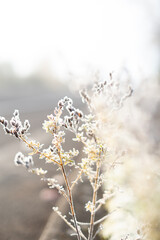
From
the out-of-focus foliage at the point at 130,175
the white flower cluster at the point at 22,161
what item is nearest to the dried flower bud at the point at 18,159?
the white flower cluster at the point at 22,161

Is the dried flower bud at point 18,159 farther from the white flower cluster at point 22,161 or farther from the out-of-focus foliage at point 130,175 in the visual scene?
the out-of-focus foliage at point 130,175

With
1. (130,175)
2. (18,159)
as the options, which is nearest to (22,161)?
(18,159)

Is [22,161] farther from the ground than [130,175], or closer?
closer

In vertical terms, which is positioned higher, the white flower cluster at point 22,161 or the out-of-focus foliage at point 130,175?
the out-of-focus foliage at point 130,175

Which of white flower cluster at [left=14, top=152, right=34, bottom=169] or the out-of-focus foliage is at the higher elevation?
the out-of-focus foliage

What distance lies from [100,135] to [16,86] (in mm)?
47722

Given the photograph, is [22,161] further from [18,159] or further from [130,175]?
[130,175]

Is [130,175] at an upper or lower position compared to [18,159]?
upper

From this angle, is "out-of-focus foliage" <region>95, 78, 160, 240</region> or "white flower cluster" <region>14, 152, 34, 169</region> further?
"out-of-focus foliage" <region>95, 78, 160, 240</region>

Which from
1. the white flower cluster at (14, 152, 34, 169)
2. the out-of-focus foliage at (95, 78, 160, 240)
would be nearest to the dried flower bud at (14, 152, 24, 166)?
the white flower cluster at (14, 152, 34, 169)

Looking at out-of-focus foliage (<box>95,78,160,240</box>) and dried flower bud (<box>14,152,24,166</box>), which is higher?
out-of-focus foliage (<box>95,78,160,240</box>)

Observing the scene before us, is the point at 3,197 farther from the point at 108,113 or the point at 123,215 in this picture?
the point at 108,113

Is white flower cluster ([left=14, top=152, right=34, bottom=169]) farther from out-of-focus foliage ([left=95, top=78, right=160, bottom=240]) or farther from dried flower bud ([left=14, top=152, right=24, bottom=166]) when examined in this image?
out-of-focus foliage ([left=95, top=78, right=160, bottom=240])

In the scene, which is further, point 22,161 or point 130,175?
point 130,175
